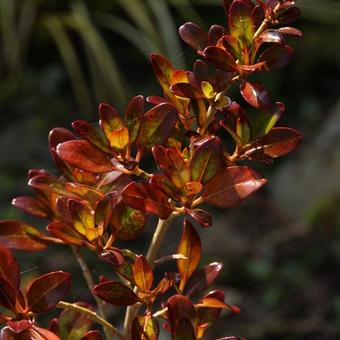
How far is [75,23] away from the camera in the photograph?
4.11 m

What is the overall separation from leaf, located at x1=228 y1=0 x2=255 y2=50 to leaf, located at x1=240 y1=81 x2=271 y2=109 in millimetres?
31

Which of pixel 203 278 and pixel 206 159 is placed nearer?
pixel 206 159

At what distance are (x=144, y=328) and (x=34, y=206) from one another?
0.18 m

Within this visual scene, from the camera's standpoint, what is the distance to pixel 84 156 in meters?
0.67

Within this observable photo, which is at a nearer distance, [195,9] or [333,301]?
[333,301]

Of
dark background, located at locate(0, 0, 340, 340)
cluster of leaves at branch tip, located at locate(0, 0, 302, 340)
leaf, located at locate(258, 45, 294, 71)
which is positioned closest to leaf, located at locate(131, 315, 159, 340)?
cluster of leaves at branch tip, located at locate(0, 0, 302, 340)

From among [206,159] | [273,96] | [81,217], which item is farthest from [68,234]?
[273,96]

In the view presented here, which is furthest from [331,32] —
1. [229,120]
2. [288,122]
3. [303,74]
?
[229,120]

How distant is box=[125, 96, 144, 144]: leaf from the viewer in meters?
0.68

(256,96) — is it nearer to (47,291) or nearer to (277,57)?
(277,57)

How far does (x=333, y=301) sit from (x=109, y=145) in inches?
101

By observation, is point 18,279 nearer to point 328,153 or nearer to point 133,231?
point 133,231

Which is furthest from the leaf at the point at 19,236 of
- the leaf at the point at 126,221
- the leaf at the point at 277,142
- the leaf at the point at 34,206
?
the leaf at the point at 277,142

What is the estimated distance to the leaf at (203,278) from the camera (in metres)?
0.73
